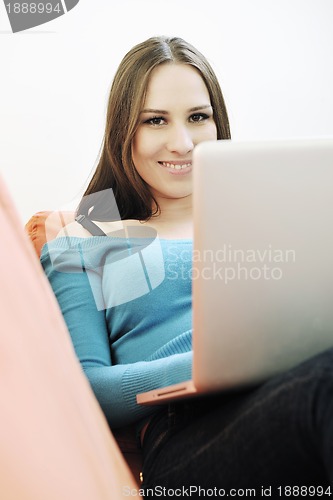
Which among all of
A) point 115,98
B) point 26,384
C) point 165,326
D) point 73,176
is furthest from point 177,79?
point 26,384

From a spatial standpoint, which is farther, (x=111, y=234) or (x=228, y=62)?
(x=228, y=62)

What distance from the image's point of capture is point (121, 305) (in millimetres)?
1158

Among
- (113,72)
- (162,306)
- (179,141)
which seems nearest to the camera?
(162,306)

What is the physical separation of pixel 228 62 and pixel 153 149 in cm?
91

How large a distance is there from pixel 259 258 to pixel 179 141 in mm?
659

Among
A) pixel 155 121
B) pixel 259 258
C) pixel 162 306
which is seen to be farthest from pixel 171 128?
pixel 259 258

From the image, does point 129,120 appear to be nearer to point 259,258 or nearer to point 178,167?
point 178,167

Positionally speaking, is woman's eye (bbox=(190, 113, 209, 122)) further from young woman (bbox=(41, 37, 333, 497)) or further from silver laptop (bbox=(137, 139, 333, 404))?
silver laptop (bbox=(137, 139, 333, 404))

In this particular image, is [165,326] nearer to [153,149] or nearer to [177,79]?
[153,149]

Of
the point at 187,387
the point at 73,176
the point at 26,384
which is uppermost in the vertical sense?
the point at 26,384

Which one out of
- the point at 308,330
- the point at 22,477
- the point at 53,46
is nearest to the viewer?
the point at 22,477

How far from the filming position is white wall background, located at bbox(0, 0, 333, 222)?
74.9 inches

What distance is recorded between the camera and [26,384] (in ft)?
2.08

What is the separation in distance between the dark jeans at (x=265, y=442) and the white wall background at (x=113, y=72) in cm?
106
